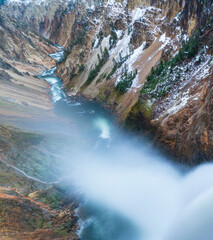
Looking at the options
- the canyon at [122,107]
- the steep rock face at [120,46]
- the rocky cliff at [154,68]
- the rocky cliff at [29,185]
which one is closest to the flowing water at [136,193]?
the canyon at [122,107]

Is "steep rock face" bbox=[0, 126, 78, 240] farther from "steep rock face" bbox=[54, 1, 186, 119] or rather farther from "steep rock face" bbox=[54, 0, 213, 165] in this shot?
"steep rock face" bbox=[54, 1, 186, 119]

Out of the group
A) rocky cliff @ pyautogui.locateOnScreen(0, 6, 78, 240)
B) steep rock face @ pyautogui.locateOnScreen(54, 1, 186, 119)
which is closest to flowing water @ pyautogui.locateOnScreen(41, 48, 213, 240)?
rocky cliff @ pyautogui.locateOnScreen(0, 6, 78, 240)

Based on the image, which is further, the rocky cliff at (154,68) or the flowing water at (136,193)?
the rocky cliff at (154,68)

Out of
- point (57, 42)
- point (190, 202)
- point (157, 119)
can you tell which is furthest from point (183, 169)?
point (57, 42)

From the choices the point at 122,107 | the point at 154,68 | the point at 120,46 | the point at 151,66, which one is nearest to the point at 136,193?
the point at 122,107

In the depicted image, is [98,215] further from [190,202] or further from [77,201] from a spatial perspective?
[190,202]

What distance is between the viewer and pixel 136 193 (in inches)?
777

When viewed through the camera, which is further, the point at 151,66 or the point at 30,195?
the point at 151,66

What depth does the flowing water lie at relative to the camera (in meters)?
13.9

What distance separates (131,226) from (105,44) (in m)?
55.8

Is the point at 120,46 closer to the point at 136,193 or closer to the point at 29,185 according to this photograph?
the point at 136,193

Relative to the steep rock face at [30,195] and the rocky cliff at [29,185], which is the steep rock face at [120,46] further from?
the steep rock face at [30,195]

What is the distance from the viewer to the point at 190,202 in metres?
14.7

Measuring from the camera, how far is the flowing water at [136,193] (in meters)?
13.9
